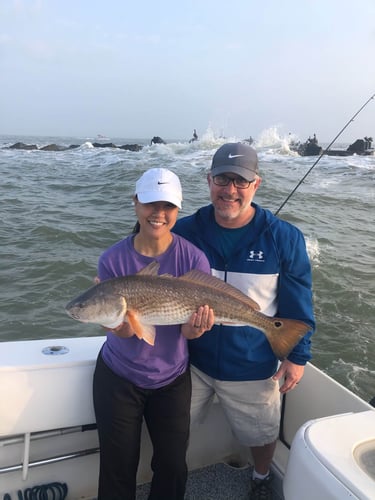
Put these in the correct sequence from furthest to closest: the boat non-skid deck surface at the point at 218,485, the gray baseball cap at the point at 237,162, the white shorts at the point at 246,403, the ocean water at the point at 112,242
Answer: the ocean water at the point at 112,242
the boat non-skid deck surface at the point at 218,485
the white shorts at the point at 246,403
the gray baseball cap at the point at 237,162

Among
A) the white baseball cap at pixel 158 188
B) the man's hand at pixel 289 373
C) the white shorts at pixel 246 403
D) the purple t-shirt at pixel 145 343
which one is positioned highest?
the white baseball cap at pixel 158 188

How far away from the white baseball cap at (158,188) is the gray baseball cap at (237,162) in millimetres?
412

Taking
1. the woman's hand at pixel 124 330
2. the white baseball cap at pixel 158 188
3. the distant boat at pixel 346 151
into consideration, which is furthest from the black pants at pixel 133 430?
the distant boat at pixel 346 151

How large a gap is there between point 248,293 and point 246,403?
0.81 meters

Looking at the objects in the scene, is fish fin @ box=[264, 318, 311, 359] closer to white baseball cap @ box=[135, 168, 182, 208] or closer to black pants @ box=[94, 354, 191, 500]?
black pants @ box=[94, 354, 191, 500]

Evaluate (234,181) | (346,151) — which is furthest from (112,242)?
(346,151)

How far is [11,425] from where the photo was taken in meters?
2.81

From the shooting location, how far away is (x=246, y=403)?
3.17 m

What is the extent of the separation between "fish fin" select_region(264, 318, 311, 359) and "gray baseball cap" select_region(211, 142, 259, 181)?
102cm

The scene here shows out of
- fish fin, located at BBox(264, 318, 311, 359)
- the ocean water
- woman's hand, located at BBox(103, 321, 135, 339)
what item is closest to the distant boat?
the ocean water

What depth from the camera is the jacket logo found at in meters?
3.08

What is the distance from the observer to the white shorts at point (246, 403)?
3150 millimetres

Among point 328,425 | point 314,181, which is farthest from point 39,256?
point 314,181

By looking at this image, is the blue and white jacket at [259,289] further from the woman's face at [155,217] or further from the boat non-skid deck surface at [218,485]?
the boat non-skid deck surface at [218,485]
